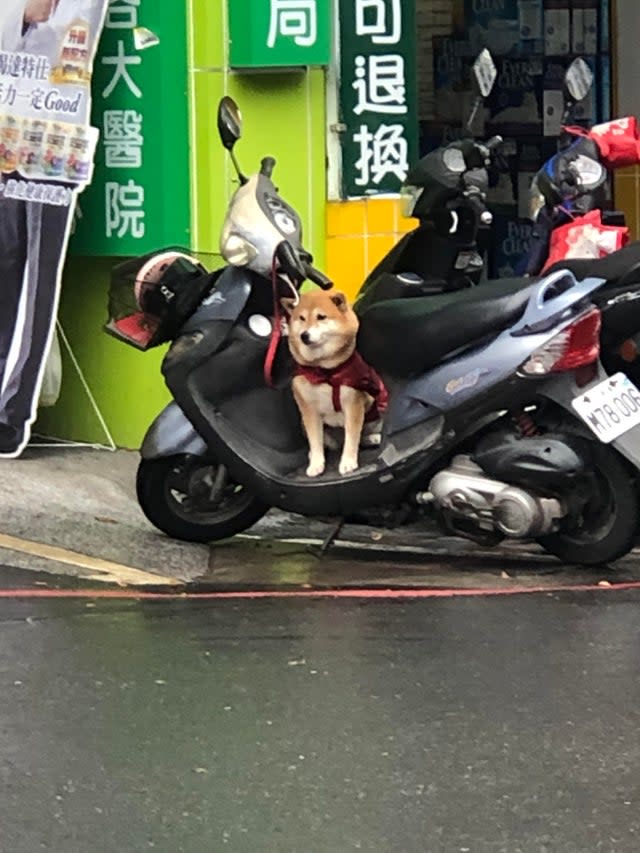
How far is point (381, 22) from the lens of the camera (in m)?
9.00

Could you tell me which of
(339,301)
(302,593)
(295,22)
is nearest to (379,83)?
(295,22)

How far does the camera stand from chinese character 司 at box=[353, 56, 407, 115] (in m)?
9.05

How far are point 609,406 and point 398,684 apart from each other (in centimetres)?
173

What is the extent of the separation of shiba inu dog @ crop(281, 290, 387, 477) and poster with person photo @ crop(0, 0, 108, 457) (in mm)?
1915

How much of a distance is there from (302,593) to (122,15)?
351 centimetres

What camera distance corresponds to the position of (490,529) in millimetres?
7047

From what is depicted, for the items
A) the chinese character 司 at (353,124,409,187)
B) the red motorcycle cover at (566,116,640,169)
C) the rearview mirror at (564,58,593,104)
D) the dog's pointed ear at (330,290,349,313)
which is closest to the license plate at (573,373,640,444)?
the dog's pointed ear at (330,290,349,313)

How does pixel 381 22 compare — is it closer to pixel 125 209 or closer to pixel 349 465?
pixel 125 209

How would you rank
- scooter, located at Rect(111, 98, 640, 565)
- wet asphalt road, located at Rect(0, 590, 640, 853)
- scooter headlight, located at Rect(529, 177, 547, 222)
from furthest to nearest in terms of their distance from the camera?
scooter headlight, located at Rect(529, 177, 547, 222) → scooter, located at Rect(111, 98, 640, 565) → wet asphalt road, located at Rect(0, 590, 640, 853)

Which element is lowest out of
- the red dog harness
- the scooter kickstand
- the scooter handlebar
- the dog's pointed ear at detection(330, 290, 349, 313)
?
the scooter kickstand

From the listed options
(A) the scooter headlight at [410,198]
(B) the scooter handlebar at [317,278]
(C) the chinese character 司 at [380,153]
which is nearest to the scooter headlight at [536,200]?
(A) the scooter headlight at [410,198]

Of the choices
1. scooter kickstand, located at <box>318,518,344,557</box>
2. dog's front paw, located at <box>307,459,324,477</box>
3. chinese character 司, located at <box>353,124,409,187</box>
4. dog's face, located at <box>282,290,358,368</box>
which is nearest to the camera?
dog's face, located at <box>282,290,358,368</box>

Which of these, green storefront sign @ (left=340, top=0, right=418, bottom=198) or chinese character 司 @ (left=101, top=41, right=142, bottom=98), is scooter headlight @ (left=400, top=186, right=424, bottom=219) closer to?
green storefront sign @ (left=340, top=0, right=418, bottom=198)

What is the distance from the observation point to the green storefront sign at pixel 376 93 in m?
9.00
